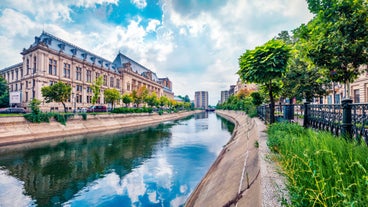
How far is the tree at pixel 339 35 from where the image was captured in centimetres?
558

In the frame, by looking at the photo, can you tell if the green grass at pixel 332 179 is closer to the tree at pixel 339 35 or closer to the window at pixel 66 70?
the tree at pixel 339 35

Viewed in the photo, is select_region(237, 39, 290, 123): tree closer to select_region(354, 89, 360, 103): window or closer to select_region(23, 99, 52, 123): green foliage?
select_region(23, 99, 52, 123): green foliage

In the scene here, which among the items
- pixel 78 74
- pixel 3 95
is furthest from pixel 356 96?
pixel 3 95

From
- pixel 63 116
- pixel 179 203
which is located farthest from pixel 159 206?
pixel 63 116

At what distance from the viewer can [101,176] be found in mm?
9477

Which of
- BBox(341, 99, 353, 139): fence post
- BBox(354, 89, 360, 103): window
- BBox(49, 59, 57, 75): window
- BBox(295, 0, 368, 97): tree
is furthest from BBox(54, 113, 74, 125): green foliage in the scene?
BBox(354, 89, 360, 103): window

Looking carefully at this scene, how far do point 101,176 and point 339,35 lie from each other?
12006mm

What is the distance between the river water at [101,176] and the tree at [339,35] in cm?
755

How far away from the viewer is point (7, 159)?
40.4ft

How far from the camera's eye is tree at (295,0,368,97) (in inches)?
220

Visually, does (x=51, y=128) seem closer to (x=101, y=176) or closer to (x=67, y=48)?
(x=101, y=176)

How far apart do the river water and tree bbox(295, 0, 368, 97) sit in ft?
24.8

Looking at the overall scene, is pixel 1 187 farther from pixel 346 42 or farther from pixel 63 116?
pixel 63 116

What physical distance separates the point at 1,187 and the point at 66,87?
24813 millimetres
